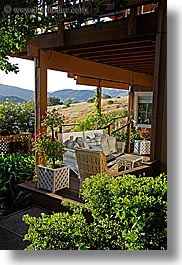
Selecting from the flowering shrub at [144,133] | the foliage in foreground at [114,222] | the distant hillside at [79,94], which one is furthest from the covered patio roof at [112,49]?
the flowering shrub at [144,133]

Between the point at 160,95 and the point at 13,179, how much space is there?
224cm

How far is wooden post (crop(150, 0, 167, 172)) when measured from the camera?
294cm

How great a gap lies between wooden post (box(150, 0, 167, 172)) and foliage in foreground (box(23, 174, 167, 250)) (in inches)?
33.9

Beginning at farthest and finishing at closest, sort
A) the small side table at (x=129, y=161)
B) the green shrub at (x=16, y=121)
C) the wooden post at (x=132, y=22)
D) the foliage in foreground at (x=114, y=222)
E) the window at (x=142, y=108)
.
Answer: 1. the window at (x=142, y=108)
2. the green shrub at (x=16, y=121)
3. the small side table at (x=129, y=161)
4. the wooden post at (x=132, y=22)
5. the foliage in foreground at (x=114, y=222)

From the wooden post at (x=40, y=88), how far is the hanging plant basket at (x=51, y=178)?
419 mm

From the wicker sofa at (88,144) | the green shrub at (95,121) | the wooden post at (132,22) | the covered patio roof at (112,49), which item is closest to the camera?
the covered patio roof at (112,49)

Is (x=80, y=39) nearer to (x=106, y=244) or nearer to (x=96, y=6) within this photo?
(x=96, y=6)

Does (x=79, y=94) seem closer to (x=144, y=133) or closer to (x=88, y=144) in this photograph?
(x=88, y=144)

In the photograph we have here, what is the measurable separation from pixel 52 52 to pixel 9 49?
1.48m

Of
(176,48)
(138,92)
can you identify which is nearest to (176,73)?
(176,48)

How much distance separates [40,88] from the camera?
4.07 m

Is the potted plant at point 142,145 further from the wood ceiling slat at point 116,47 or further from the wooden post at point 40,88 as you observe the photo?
the wooden post at point 40,88

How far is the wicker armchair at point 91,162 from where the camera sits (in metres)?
3.35

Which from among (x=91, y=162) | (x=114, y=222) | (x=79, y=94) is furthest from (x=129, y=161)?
(x=114, y=222)
